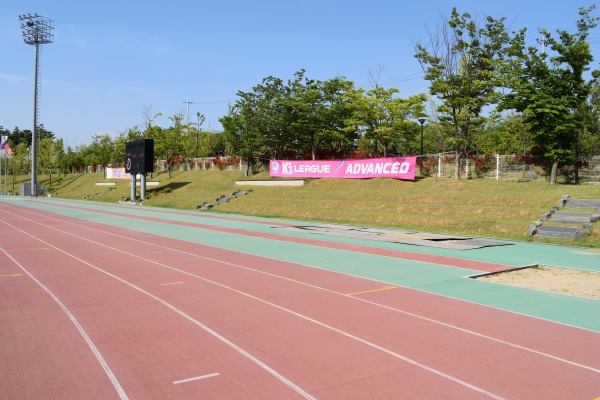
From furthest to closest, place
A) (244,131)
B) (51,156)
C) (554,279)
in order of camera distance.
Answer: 1. (51,156)
2. (244,131)
3. (554,279)

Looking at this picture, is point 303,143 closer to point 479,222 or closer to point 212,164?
point 212,164

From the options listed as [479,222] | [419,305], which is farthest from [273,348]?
[479,222]

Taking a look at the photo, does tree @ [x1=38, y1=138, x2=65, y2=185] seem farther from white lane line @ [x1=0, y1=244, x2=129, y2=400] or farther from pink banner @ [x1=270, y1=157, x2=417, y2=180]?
white lane line @ [x1=0, y1=244, x2=129, y2=400]

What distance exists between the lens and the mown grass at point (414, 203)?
21.6 meters

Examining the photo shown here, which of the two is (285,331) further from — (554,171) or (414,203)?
(554,171)

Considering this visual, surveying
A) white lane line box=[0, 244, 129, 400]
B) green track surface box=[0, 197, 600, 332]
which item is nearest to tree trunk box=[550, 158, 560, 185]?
green track surface box=[0, 197, 600, 332]

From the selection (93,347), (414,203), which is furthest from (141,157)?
(93,347)

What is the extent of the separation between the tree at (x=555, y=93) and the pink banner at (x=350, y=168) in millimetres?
7445

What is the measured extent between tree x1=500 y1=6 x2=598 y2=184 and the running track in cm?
1480

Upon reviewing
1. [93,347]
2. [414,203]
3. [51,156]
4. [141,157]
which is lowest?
[93,347]

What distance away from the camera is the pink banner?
32.1 meters

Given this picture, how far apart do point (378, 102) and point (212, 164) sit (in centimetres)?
2820

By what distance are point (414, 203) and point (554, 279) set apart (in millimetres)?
Result: 16260

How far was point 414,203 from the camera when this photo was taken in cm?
2741
